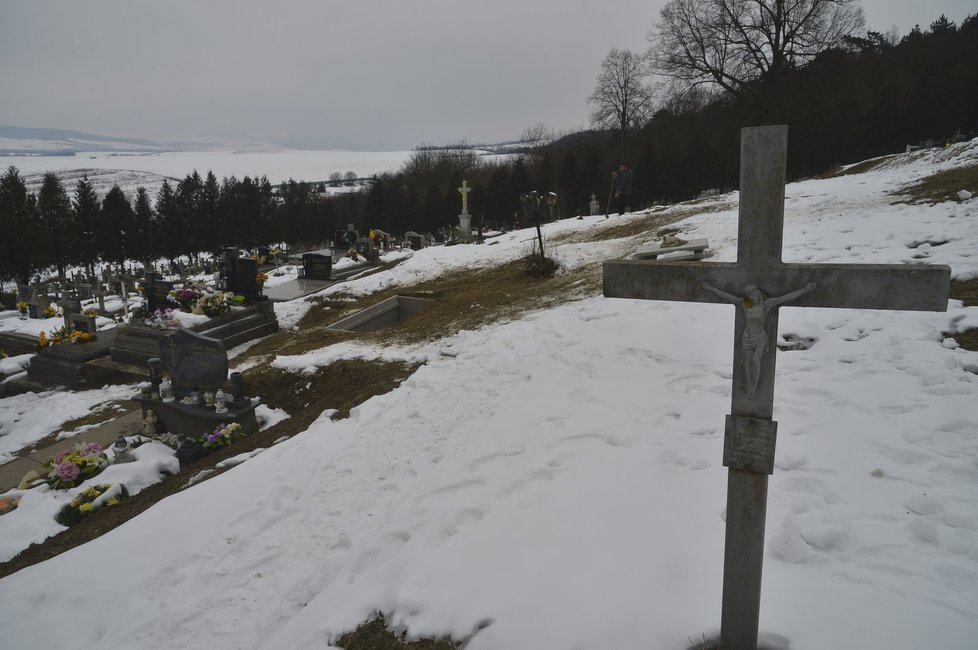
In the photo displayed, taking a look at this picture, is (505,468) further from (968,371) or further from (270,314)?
(270,314)

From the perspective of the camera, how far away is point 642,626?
8.25ft

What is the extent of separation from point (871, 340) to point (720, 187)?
124 feet

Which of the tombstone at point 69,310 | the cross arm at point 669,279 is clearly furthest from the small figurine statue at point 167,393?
the cross arm at point 669,279

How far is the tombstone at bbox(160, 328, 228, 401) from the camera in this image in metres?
7.31

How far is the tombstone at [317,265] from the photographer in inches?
690

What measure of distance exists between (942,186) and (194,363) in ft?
46.4

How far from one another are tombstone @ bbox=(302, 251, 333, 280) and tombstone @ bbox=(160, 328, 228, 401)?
10270mm

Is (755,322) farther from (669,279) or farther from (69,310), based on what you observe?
(69,310)

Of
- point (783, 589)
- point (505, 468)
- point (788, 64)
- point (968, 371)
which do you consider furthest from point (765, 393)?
point (788, 64)

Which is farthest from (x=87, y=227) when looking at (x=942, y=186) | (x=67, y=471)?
(x=942, y=186)

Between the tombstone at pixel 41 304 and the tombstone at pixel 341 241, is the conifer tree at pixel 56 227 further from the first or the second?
the tombstone at pixel 341 241

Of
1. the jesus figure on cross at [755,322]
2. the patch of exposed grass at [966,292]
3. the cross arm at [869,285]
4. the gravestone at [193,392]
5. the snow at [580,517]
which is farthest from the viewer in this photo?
the gravestone at [193,392]

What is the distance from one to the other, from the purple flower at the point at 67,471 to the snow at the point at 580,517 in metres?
0.39

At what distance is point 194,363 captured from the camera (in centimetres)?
740
